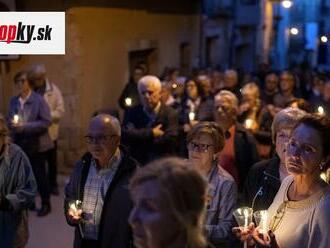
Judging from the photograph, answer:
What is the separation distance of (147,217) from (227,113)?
355 cm

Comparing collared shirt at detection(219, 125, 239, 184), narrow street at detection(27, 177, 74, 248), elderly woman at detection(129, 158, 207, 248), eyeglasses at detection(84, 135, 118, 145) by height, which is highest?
eyeglasses at detection(84, 135, 118, 145)

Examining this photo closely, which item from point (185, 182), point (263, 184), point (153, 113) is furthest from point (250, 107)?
point (185, 182)

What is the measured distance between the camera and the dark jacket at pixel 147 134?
241 inches

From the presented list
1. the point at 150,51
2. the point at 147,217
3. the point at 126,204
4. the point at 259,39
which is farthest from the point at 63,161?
the point at 259,39

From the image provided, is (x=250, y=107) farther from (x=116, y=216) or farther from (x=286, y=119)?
(x=116, y=216)

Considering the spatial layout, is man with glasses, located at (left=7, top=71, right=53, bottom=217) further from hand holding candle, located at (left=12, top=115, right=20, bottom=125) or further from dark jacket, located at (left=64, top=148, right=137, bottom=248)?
dark jacket, located at (left=64, top=148, right=137, bottom=248)

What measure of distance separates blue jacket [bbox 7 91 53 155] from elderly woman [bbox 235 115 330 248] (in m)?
4.53

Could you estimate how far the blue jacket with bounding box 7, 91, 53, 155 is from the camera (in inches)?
281

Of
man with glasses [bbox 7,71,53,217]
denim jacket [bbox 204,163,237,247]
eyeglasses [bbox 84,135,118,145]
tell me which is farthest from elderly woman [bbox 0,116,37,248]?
man with glasses [bbox 7,71,53,217]

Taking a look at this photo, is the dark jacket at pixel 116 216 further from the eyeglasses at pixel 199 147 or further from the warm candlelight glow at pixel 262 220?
the warm candlelight glow at pixel 262 220

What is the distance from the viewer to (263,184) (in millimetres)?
3928

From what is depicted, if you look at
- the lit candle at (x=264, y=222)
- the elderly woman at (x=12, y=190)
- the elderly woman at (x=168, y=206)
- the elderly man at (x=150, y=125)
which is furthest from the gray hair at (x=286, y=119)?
the elderly man at (x=150, y=125)

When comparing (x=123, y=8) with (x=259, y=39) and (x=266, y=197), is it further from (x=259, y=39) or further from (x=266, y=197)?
(x=259, y=39)

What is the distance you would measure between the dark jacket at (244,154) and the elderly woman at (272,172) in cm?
97
